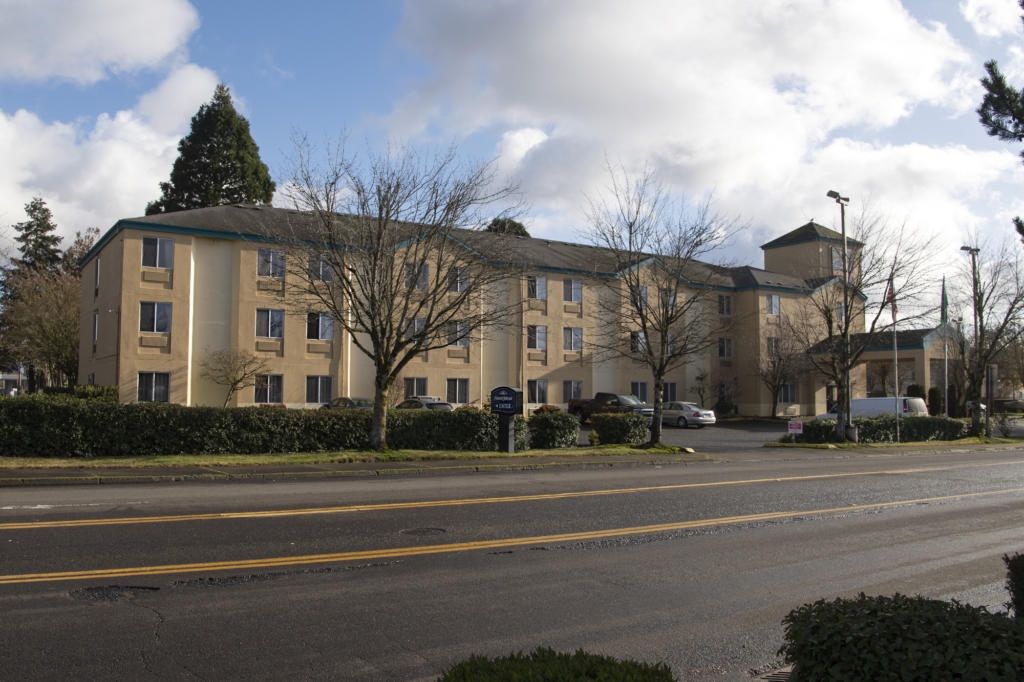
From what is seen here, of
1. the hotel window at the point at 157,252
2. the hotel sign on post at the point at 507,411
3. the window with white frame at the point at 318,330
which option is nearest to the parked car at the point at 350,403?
the window with white frame at the point at 318,330

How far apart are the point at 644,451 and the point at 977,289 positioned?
861 inches

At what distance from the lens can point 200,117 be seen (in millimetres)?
60719

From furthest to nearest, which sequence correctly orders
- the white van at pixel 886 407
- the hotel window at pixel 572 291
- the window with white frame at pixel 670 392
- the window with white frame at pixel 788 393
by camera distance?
the window with white frame at pixel 788 393
the window with white frame at pixel 670 392
the hotel window at pixel 572 291
the white van at pixel 886 407

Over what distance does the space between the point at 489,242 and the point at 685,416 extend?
23440 millimetres

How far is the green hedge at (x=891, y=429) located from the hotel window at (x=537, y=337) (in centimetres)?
1668

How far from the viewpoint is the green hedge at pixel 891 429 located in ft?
103

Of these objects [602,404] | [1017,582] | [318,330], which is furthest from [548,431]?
[1017,582]

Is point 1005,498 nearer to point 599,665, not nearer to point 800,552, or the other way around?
point 800,552

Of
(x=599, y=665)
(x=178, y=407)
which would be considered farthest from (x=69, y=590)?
(x=178, y=407)

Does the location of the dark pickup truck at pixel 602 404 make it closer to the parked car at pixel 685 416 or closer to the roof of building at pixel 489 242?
the parked car at pixel 685 416

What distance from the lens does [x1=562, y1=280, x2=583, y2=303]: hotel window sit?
149 feet

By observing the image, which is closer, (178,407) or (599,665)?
(599,665)

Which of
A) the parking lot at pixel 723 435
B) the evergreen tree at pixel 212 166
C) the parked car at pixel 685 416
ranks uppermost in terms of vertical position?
the evergreen tree at pixel 212 166

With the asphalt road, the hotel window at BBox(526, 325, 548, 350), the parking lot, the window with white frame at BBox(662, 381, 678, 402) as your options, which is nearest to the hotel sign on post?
the parking lot
